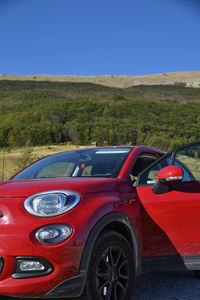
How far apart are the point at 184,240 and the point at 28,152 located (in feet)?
54.7

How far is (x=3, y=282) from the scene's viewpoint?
2844mm

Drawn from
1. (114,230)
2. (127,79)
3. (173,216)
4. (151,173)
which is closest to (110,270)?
(114,230)

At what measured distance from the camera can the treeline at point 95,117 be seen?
46250mm

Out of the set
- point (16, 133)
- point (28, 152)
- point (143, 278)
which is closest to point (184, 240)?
point (143, 278)

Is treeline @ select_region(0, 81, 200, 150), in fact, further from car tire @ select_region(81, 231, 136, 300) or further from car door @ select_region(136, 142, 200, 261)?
car tire @ select_region(81, 231, 136, 300)

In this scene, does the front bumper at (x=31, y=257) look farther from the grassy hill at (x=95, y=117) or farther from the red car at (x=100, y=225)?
the grassy hill at (x=95, y=117)

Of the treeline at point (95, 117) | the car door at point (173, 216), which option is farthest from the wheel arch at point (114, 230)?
the treeline at point (95, 117)

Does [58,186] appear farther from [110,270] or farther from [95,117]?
[95,117]

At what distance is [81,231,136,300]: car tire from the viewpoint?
304 cm

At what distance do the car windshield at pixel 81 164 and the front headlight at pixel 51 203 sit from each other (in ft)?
2.55

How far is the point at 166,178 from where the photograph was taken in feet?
11.6

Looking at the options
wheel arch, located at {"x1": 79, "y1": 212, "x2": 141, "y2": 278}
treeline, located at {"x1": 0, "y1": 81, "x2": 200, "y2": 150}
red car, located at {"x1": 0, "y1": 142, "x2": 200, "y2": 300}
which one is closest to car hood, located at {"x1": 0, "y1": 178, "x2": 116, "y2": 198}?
red car, located at {"x1": 0, "y1": 142, "x2": 200, "y2": 300}

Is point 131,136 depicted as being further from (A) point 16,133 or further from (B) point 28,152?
(B) point 28,152

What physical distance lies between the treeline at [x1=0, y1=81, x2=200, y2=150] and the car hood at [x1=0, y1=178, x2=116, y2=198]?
620 inches
